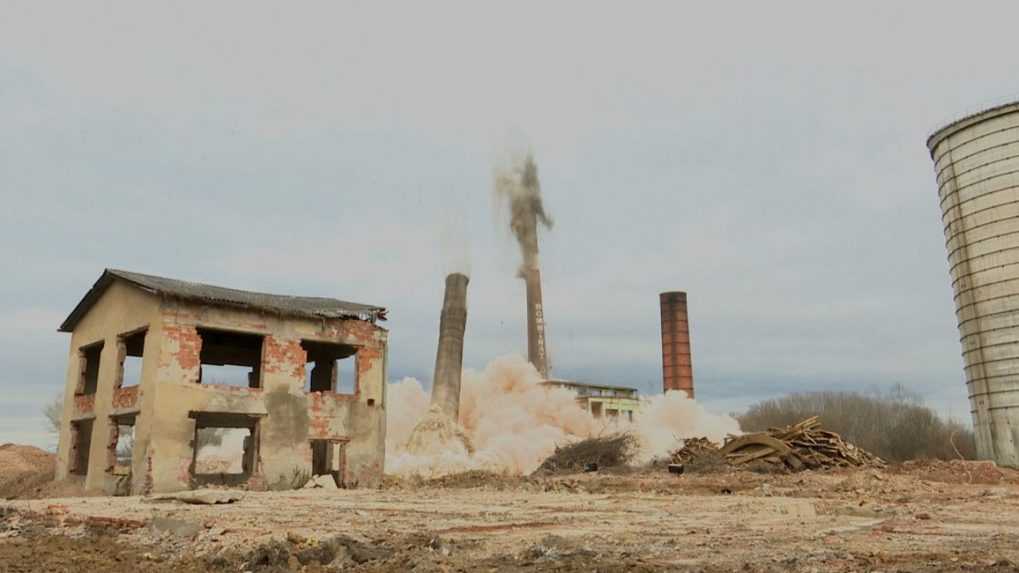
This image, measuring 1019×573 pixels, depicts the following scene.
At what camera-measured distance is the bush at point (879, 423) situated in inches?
1609

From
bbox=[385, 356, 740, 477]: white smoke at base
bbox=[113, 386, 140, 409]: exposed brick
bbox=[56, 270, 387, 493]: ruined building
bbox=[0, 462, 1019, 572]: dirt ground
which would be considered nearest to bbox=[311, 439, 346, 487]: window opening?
bbox=[56, 270, 387, 493]: ruined building

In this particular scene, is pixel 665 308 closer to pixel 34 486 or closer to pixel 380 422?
pixel 380 422

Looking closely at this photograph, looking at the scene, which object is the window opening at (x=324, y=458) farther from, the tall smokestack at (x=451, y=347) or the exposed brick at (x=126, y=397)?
the tall smokestack at (x=451, y=347)

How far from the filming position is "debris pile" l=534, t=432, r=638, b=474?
27870mm

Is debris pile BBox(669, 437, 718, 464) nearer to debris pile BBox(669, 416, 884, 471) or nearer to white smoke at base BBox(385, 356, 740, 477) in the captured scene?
debris pile BBox(669, 416, 884, 471)

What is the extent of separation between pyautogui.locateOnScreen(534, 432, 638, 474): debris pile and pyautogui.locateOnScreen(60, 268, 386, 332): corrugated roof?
9.98m

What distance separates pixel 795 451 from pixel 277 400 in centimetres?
1545

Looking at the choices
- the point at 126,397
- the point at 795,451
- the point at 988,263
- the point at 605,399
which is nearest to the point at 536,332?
the point at 605,399

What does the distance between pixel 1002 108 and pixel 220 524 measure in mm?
26358

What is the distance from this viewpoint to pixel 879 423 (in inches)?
1868

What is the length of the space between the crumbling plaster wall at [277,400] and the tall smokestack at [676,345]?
2352 cm

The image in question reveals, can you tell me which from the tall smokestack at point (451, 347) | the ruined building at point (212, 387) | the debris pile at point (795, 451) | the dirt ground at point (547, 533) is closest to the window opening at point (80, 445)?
the ruined building at point (212, 387)

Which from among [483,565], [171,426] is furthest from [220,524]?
[171,426]

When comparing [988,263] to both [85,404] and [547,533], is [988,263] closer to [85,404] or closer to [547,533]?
[547,533]
